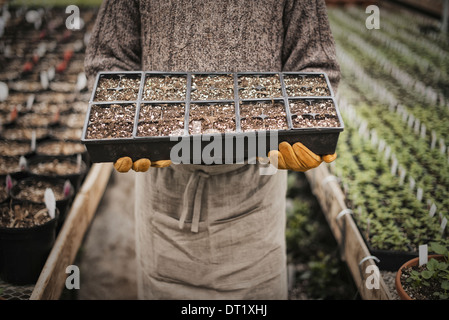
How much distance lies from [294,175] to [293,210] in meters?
0.55

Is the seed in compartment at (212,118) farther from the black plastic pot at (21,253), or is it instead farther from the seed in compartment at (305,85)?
the black plastic pot at (21,253)

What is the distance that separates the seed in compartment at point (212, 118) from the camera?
55.4 inches

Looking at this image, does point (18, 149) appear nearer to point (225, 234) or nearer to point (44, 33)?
point (225, 234)

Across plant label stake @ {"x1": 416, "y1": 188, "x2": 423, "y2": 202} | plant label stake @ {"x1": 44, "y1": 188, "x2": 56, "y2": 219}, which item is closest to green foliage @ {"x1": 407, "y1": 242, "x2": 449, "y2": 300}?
plant label stake @ {"x1": 416, "y1": 188, "x2": 423, "y2": 202}

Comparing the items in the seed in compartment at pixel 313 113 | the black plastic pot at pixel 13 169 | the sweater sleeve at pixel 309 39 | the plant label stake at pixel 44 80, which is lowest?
the black plastic pot at pixel 13 169

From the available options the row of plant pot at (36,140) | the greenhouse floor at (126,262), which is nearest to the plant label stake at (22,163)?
the row of plant pot at (36,140)

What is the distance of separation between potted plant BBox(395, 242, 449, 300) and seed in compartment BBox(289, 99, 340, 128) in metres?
0.70

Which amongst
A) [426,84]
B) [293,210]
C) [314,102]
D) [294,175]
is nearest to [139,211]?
[314,102]

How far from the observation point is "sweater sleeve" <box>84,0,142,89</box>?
1.56m

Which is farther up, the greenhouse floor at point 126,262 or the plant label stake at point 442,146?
the plant label stake at point 442,146

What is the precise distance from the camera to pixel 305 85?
158cm

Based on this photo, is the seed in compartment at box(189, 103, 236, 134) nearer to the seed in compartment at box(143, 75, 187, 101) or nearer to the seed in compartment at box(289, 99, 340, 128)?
the seed in compartment at box(143, 75, 187, 101)

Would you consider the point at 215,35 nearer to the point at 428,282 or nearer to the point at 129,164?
the point at 129,164

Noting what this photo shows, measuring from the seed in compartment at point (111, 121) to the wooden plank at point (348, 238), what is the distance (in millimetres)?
1312
